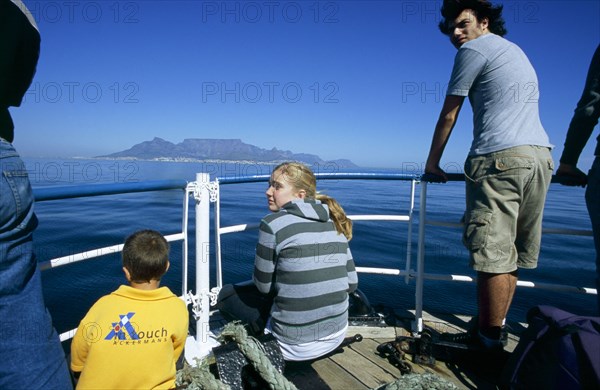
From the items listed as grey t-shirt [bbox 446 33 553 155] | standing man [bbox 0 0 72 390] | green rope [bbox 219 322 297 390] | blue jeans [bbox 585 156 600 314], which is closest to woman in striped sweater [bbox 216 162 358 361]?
green rope [bbox 219 322 297 390]

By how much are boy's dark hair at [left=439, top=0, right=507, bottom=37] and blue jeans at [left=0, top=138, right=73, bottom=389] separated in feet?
6.83

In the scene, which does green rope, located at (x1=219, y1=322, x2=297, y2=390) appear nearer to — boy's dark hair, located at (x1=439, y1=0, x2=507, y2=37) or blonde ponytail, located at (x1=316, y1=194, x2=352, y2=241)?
blonde ponytail, located at (x1=316, y1=194, x2=352, y2=241)

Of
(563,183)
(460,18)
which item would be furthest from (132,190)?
(563,183)

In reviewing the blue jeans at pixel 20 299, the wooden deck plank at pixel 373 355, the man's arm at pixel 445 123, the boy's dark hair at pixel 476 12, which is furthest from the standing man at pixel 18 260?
the boy's dark hair at pixel 476 12

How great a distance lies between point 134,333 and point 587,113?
2141 millimetres

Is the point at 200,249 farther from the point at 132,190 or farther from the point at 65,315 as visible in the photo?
the point at 65,315

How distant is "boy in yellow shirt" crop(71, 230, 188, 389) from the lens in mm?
1159

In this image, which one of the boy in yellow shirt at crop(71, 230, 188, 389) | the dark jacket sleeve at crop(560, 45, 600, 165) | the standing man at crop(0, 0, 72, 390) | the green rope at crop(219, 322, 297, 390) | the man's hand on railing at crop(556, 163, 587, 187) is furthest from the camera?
the man's hand on railing at crop(556, 163, 587, 187)

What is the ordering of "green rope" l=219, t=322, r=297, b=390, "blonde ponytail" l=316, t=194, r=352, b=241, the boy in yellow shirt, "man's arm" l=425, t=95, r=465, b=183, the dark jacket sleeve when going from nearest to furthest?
the boy in yellow shirt
"green rope" l=219, t=322, r=297, b=390
the dark jacket sleeve
"blonde ponytail" l=316, t=194, r=352, b=241
"man's arm" l=425, t=95, r=465, b=183

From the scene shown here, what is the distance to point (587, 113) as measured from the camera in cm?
154

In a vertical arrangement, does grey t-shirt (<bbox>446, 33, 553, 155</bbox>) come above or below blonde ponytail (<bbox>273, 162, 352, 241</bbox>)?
above

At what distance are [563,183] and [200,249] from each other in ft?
→ 6.85

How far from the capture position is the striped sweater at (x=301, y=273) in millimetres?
1386

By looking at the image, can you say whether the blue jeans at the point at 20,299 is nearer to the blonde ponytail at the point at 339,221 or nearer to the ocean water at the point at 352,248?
the ocean water at the point at 352,248
